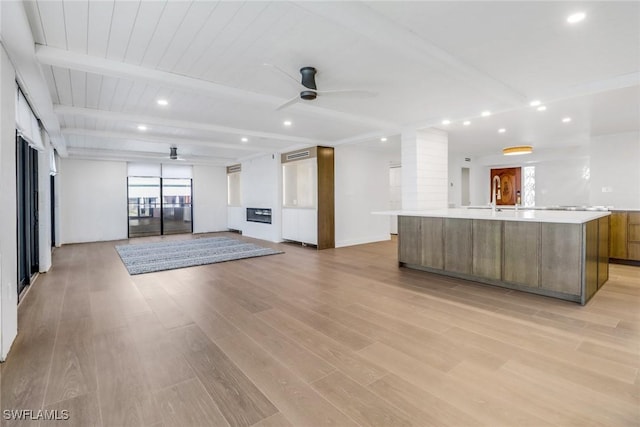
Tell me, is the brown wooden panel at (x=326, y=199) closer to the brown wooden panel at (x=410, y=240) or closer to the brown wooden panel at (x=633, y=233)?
the brown wooden panel at (x=410, y=240)

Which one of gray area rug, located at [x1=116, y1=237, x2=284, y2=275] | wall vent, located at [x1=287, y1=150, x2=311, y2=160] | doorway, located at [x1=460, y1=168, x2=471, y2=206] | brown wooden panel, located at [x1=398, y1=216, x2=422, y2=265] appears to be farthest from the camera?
doorway, located at [x1=460, y1=168, x2=471, y2=206]

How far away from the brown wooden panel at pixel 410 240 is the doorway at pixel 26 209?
5482mm

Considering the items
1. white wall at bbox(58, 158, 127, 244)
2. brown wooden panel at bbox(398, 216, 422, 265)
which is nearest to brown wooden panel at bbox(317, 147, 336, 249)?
brown wooden panel at bbox(398, 216, 422, 265)

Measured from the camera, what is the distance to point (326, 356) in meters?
2.36

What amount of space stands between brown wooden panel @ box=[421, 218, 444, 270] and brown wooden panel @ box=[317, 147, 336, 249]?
2.99 metres

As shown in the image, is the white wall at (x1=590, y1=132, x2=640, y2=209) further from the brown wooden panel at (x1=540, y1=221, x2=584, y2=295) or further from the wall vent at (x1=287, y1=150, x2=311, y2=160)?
the wall vent at (x1=287, y1=150, x2=311, y2=160)

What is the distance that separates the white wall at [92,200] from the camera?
8859 mm

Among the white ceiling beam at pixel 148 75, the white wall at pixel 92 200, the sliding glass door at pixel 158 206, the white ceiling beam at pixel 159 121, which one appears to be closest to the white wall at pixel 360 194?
the white ceiling beam at pixel 159 121

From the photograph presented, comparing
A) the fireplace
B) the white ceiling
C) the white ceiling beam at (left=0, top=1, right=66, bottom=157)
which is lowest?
the fireplace

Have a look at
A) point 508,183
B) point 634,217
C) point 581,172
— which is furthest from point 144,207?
point 581,172

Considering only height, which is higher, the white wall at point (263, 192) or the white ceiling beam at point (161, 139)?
the white ceiling beam at point (161, 139)

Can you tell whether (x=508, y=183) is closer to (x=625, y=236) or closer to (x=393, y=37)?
(x=625, y=236)

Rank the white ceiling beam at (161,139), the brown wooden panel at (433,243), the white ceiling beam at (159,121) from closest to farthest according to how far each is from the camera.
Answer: the white ceiling beam at (159,121)
the brown wooden panel at (433,243)
the white ceiling beam at (161,139)

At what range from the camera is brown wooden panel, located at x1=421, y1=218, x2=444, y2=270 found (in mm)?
4738
